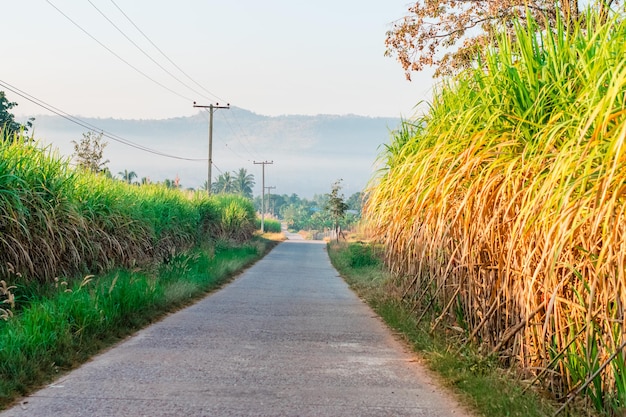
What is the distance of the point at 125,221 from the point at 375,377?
32.0ft

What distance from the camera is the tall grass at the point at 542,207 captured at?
4.95 metres

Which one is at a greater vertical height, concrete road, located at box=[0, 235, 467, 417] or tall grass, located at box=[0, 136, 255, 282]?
tall grass, located at box=[0, 136, 255, 282]

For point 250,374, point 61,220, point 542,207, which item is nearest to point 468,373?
point 542,207

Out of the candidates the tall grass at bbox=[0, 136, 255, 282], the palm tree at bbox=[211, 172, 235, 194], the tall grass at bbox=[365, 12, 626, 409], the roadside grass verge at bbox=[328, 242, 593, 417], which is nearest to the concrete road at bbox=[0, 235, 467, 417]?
the roadside grass verge at bbox=[328, 242, 593, 417]

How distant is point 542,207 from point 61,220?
863cm

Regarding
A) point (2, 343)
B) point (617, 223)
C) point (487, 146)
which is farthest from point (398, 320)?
point (617, 223)

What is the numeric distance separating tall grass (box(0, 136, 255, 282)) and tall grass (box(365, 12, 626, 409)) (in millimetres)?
5411

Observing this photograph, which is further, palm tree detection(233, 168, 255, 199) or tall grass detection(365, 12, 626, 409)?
palm tree detection(233, 168, 255, 199)

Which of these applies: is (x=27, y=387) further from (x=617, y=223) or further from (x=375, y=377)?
(x=617, y=223)

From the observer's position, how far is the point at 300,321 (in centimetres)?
1134

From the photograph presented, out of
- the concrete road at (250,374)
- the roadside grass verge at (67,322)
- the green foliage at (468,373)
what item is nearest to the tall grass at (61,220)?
the roadside grass verge at (67,322)

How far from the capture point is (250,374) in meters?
7.02

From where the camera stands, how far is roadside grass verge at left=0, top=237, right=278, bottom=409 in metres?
6.66

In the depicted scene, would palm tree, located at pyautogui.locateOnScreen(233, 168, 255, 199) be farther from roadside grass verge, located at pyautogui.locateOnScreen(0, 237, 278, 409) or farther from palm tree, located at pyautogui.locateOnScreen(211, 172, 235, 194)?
roadside grass verge, located at pyautogui.locateOnScreen(0, 237, 278, 409)
